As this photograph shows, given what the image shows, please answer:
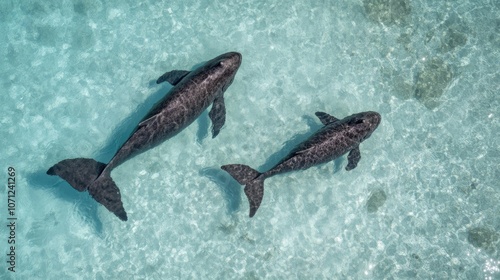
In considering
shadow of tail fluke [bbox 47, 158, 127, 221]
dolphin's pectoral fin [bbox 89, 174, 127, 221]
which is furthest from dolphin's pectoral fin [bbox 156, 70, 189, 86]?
dolphin's pectoral fin [bbox 89, 174, 127, 221]

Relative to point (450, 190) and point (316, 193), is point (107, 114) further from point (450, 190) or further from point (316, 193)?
point (450, 190)

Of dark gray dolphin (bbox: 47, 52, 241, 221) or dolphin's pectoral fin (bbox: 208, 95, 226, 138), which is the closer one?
dark gray dolphin (bbox: 47, 52, 241, 221)

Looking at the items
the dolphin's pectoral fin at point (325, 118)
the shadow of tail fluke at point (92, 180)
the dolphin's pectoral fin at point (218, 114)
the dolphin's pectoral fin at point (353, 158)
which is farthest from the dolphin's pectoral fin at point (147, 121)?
the dolphin's pectoral fin at point (353, 158)

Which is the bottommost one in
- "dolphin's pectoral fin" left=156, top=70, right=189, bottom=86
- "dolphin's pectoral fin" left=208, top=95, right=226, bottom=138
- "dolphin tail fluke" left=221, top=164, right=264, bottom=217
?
"dolphin tail fluke" left=221, top=164, right=264, bottom=217

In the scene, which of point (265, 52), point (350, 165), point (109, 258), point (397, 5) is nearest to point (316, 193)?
point (350, 165)

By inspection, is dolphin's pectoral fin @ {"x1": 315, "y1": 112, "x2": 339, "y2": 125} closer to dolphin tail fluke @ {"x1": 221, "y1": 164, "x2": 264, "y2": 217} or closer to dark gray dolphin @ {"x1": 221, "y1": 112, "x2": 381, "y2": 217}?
dark gray dolphin @ {"x1": 221, "y1": 112, "x2": 381, "y2": 217}

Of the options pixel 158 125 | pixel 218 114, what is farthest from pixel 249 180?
pixel 158 125

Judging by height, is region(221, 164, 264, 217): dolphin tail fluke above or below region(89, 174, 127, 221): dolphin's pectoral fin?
above
